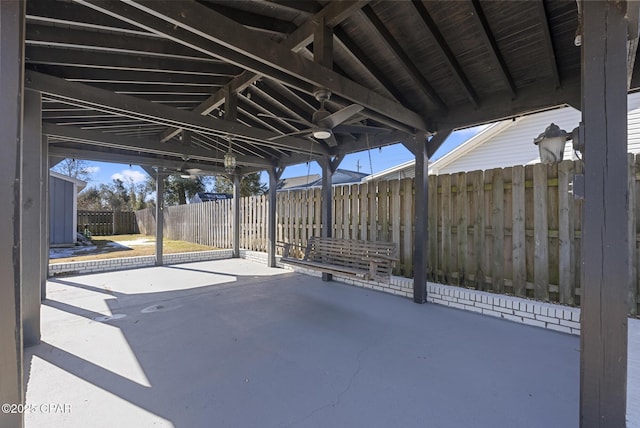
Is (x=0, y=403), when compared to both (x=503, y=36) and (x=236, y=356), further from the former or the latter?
(x=503, y=36)

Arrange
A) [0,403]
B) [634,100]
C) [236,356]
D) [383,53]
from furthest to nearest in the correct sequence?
[634,100] → [383,53] → [236,356] → [0,403]

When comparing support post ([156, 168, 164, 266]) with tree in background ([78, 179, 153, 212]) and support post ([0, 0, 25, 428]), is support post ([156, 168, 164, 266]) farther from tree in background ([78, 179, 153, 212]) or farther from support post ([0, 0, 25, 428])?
tree in background ([78, 179, 153, 212])

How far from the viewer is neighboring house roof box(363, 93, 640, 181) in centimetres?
730

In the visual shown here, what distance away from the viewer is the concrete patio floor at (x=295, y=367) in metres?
1.83

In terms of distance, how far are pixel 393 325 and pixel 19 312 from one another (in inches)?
122

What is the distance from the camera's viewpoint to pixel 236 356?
8.41 ft

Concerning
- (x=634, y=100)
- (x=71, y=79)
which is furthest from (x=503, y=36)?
(x=634, y=100)

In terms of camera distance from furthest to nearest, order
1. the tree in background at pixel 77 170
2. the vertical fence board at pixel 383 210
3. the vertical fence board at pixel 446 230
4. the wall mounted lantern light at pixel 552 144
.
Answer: the tree in background at pixel 77 170, the vertical fence board at pixel 383 210, the vertical fence board at pixel 446 230, the wall mounted lantern light at pixel 552 144

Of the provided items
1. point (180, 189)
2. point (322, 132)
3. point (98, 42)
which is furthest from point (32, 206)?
point (180, 189)

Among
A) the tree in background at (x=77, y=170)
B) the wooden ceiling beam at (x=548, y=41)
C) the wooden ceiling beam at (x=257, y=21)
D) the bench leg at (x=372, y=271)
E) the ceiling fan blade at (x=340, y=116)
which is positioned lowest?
the bench leg at (x=372, y=271)

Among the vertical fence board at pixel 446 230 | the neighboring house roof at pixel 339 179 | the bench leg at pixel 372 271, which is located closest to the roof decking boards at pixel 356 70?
Result: the vertical fence board at pixel 446 230

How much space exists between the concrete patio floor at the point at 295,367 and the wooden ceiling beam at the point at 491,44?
274 cm

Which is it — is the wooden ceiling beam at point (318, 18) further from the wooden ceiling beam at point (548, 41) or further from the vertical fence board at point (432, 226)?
the vertical fence board at point (432, 226)

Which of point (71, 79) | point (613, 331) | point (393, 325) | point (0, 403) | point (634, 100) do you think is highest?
point (634, 100)
